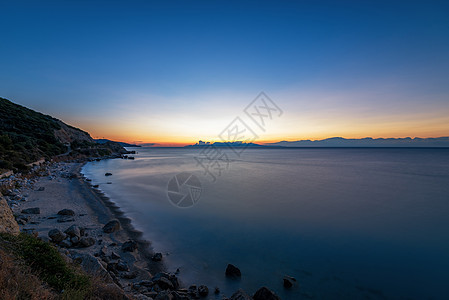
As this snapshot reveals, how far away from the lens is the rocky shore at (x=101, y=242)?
5508 mm

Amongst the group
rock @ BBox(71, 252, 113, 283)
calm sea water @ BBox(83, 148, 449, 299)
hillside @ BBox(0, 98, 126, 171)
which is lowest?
calm sea water @ BBox(83, 148, 449, 299)

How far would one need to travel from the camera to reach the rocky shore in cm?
551

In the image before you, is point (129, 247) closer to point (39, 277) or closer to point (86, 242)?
point (86, 242)

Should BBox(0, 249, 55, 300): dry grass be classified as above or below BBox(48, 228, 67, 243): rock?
above

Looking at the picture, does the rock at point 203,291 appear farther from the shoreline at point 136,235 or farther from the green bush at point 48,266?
the green bush at point 48,266

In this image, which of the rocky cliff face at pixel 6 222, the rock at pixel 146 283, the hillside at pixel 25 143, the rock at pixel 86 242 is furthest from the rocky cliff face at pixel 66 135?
the rock at pixel 146 283

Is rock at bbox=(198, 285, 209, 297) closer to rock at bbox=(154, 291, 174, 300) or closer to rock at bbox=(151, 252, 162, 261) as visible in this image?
rock at bbox=(154, 291, 174, 300)

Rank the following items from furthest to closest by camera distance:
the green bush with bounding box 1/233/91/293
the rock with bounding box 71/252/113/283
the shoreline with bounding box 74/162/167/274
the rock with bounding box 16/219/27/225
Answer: the rock with bounding box 16/219/27/225, the shoreline with bounding box 74/162/167/274, the rock with bounding box 71/252/113/283, the green bush with bounding box 1/233/91/293

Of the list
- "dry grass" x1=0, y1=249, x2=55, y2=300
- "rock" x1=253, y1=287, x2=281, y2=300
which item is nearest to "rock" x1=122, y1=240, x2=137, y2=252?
"dry grass" x1=0, y1=249, x2=55, y2=300

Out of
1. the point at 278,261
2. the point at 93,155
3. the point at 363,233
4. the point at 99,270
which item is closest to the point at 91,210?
the point at 99,270

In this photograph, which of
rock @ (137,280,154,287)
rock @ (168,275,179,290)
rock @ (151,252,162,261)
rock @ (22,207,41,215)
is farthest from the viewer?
rock @ (22,207,41,215)

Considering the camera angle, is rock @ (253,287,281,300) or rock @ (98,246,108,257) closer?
rock @ (253,287,281,300)

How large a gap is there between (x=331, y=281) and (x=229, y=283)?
3563 millimetres

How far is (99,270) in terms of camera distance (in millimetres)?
5145
